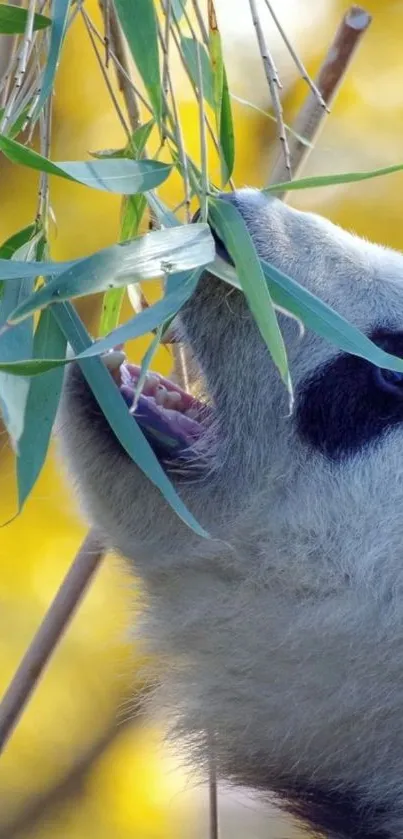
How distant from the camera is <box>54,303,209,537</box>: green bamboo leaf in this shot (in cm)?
101

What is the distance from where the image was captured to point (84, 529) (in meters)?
2.27

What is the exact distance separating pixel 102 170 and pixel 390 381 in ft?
1.39

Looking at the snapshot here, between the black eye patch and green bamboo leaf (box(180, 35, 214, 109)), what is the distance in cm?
30

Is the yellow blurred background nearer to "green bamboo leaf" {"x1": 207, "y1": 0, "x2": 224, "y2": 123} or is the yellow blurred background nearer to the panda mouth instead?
the panda mouth

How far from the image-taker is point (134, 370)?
126cm

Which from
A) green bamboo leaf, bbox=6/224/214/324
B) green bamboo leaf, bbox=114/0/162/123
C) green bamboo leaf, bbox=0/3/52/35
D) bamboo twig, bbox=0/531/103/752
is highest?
green bamboo leaf, bbox=0/3/52/35

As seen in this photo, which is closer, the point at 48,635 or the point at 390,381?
the point at 390,381

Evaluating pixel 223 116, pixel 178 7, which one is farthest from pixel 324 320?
pixel 178 7

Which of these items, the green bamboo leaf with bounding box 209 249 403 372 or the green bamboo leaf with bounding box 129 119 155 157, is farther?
the green bamboo leaf with bounding box 129 119 155 157

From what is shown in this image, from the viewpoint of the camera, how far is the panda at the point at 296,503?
124cm

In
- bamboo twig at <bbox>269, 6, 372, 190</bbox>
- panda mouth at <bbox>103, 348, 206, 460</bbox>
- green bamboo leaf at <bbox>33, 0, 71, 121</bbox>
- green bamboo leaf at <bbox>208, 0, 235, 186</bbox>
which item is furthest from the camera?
bamboo twig at <bbox>269, 6, 372, 190</bbox>

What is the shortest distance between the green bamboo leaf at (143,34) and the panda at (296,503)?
0.74 ft

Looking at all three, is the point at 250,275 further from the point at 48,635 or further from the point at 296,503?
the point at 48,635

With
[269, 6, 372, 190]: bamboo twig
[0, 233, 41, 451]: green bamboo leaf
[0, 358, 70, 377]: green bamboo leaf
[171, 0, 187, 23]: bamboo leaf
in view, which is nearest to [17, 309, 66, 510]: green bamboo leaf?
[0, 233, 41, 451]: green bamboo leaf
